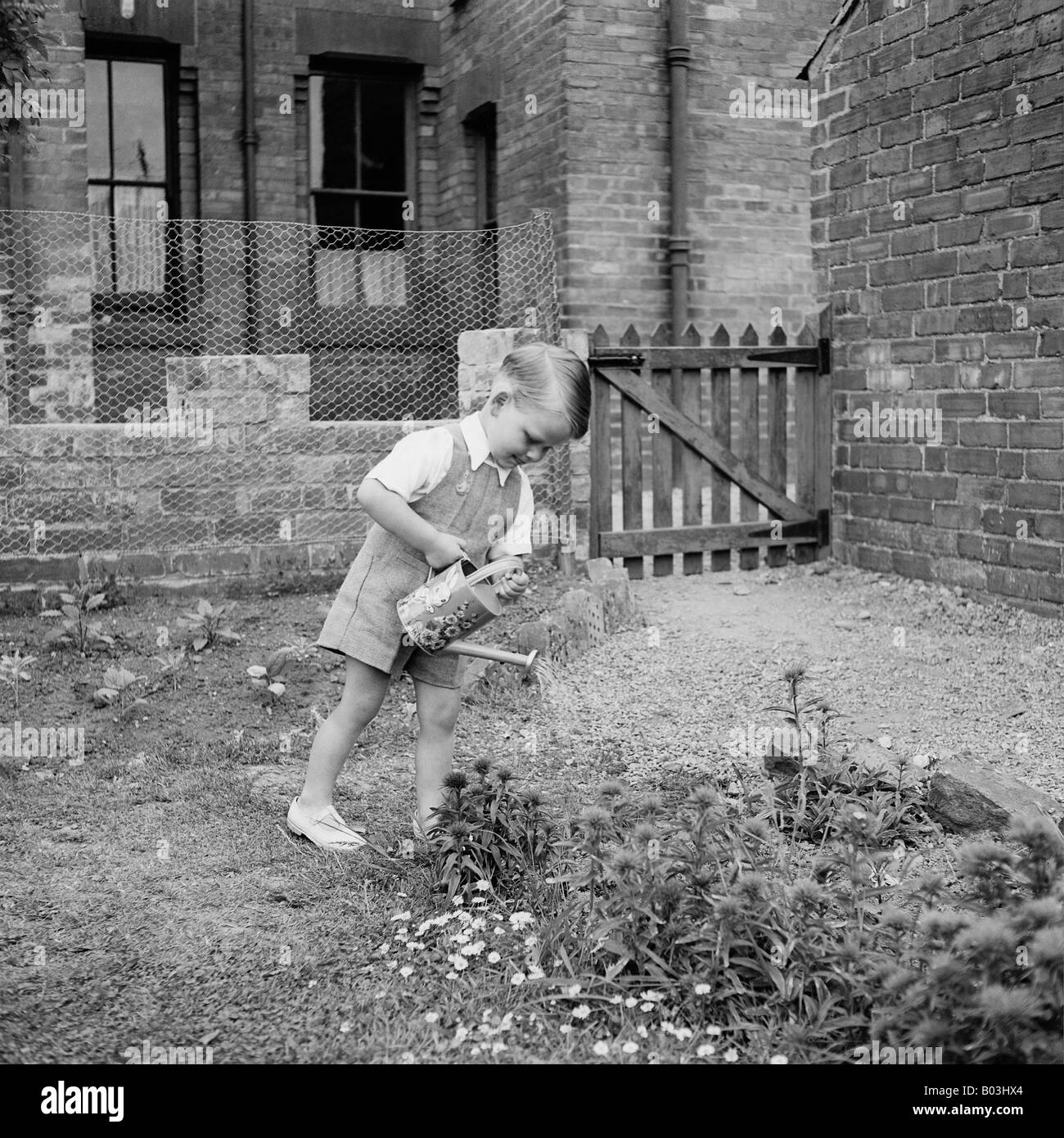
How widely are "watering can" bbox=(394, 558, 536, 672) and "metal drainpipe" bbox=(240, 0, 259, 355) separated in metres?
8.28

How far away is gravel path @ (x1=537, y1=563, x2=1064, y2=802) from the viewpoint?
15.3 ft

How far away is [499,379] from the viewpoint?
139 inches

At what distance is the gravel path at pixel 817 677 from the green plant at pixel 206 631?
1.64 m

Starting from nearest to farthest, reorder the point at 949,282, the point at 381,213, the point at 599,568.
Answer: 1. the point at 949,282
2. the point at 599,568
3. the point at 381,213

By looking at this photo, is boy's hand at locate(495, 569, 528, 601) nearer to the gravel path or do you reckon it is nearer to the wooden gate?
the gravel path

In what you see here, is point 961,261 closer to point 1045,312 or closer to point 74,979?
point 1045,312

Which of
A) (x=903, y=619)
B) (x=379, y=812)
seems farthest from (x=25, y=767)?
(x=903, y=619)

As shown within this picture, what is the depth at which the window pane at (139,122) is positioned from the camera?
1162 cm

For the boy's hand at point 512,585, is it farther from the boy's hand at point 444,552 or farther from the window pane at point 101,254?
the window pane at point 101,254

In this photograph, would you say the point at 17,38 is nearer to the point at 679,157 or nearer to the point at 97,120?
the point at 679,157

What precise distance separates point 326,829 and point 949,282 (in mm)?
4914

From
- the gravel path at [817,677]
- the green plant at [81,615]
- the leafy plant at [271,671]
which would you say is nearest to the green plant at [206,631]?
the green plant at [81,615]

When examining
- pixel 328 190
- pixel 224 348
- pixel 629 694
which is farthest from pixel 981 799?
pixel 328 190

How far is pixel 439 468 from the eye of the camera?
3.57 m
